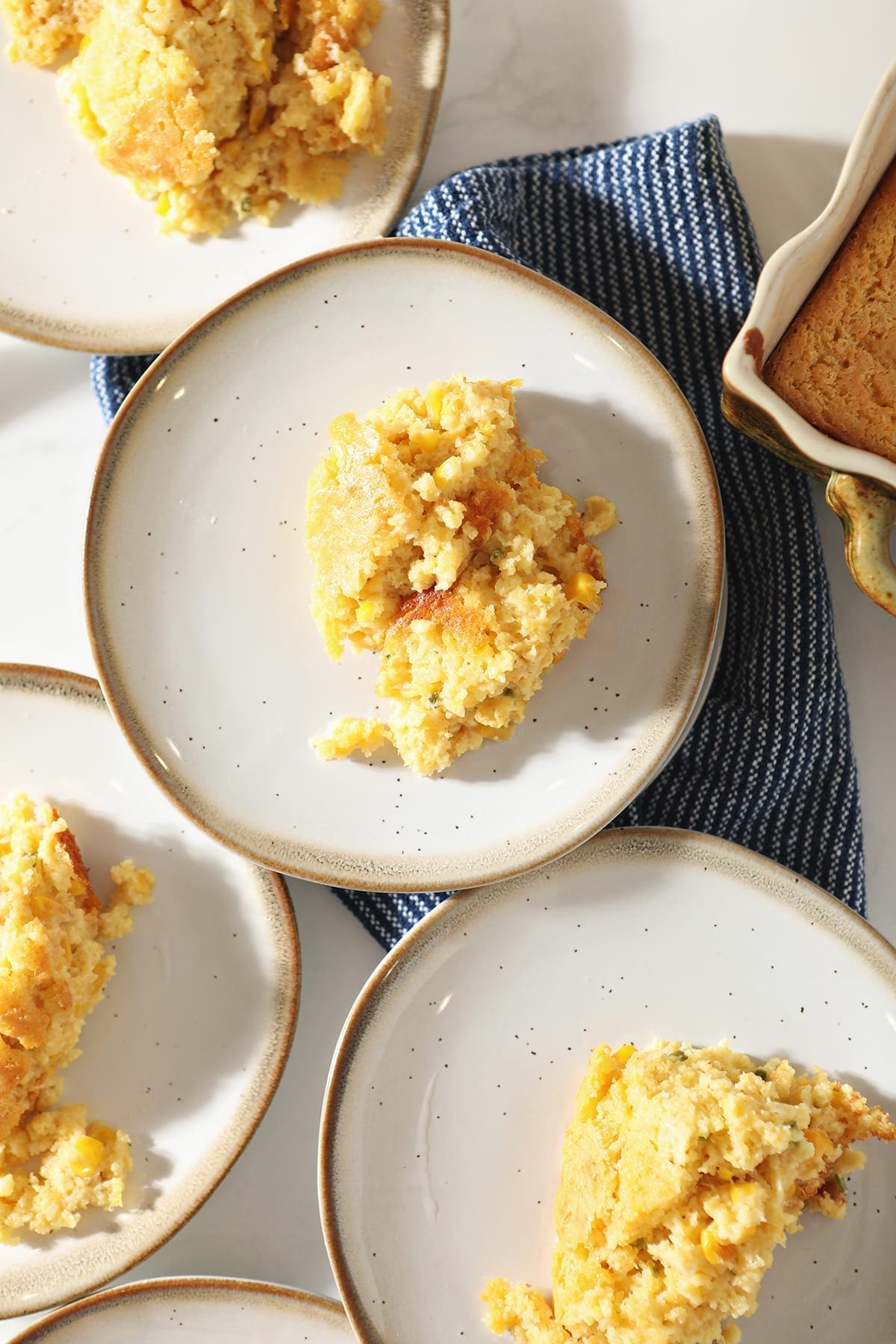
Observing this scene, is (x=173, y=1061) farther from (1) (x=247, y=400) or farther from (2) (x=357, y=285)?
(2) (x=357, y=285)

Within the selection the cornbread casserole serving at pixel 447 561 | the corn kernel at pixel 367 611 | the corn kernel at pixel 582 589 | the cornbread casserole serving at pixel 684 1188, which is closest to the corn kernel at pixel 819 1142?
the cornbread casserole serving at pixel 684 1188

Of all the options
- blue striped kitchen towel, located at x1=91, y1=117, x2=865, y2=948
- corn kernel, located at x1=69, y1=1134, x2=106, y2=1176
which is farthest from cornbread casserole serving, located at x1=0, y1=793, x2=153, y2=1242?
blue striped kitchen towel, located at x1=91, y1=117, x2=865, y2=948

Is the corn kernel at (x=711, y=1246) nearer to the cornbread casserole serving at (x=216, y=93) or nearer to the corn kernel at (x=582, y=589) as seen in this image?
the corn kernel at (x=582, y=589)

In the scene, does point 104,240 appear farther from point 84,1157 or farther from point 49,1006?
point 84,1157

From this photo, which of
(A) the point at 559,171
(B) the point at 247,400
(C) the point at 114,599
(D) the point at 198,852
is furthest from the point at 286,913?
(A) the point at 559,171

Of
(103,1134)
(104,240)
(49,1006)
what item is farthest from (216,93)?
(103,1134)

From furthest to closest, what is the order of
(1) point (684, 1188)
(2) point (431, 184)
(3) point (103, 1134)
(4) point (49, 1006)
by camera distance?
(2) point (431, 184)
(3) point (103, 1134)
(4) point (49, 1006)
(1) point (684, 1188)

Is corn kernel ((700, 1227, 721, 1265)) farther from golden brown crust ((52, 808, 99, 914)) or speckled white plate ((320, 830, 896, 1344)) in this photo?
golden brown crust ((52, 808, 99, 914))
